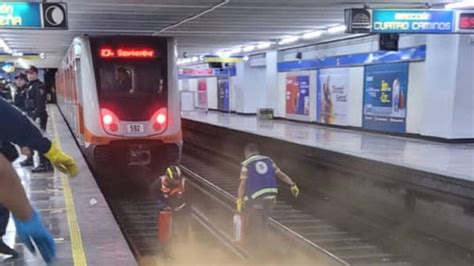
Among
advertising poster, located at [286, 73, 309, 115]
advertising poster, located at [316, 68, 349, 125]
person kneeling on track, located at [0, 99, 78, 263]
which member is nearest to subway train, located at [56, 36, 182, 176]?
person kneeling on track, located at [0, 99, 78, 263]

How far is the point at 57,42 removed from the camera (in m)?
22.0

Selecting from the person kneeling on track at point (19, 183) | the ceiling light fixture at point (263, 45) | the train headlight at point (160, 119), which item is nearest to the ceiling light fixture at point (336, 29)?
the ceiling light fixture at point (263, 45)

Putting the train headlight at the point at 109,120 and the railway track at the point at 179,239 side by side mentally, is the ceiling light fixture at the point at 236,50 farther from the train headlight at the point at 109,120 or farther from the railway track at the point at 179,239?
the train headlight at the point at 109,120

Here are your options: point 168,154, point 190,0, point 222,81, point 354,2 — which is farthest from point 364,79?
point 222,81

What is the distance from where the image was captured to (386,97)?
17.7 meters

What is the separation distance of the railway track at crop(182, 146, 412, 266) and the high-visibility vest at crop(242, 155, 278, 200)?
1265 millimetres

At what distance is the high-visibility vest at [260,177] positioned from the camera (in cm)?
709

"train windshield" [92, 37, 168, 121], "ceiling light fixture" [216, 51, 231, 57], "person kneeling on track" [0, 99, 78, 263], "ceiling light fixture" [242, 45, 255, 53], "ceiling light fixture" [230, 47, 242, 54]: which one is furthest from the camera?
"ceiling light fixture" [216, 51, 231, 57]

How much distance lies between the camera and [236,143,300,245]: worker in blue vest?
7117mm

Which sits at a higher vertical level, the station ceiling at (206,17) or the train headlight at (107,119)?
the station ceiling at (206,17)

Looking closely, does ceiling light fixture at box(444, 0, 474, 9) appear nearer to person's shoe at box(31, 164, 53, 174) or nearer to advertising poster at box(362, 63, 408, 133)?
advertising poster at box(362, 63, 408, 133)

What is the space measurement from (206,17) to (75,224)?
9279 mm

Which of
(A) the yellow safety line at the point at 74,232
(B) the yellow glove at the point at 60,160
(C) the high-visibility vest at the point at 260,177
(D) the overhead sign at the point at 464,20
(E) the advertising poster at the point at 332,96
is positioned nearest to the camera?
(B) the yellow glove at the point at 60,160

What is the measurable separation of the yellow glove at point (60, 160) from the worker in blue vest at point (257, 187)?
373 centimetres
